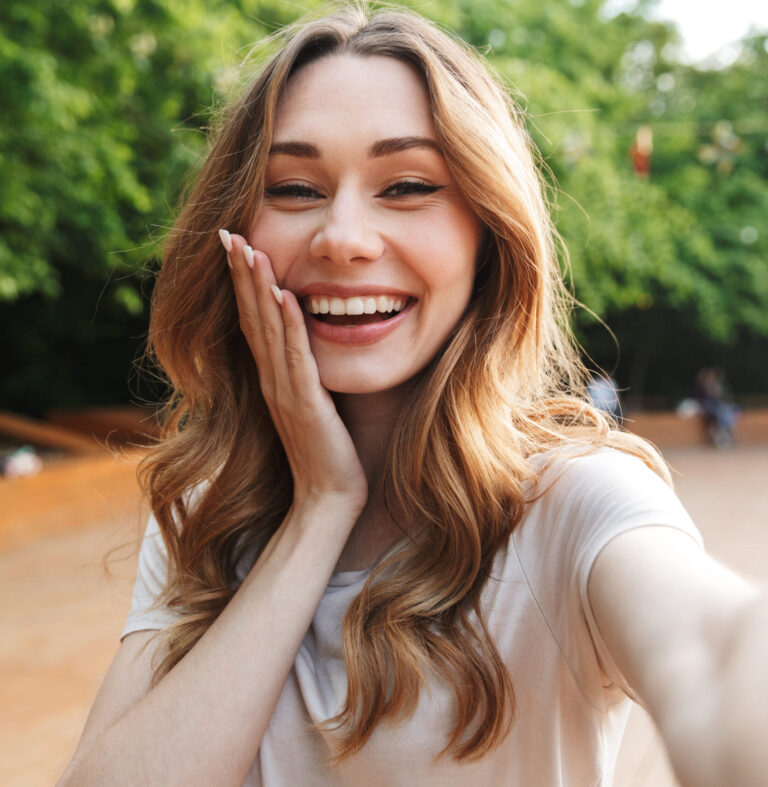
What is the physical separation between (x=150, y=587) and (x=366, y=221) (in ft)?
2.73

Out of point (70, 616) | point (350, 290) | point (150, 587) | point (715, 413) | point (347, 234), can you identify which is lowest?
point (715, 413)

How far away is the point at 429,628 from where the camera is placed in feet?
4.31

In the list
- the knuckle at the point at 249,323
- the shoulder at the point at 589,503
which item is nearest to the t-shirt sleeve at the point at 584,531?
the shoulder at the point at 589,503

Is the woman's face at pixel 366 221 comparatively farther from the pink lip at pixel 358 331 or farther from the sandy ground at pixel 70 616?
the sandy ground at pixel 70 616

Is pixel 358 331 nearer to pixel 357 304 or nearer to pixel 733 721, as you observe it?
pixel 357 304

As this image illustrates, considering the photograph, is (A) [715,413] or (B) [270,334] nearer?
(B) [270,334]

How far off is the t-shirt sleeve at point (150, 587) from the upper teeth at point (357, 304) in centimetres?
62

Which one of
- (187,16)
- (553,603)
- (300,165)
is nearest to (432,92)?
(300,165)

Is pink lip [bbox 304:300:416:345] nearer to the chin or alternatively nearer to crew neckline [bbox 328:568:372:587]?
the chin

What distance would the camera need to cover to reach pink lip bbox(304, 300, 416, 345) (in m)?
1.45

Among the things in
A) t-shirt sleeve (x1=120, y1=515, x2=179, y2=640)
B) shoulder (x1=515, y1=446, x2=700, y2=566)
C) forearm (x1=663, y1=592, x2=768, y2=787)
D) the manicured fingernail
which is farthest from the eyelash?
forearm (x1=663, y1=592, x2=768, y2=787)

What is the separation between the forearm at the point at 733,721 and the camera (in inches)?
29.5

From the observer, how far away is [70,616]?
6.31m

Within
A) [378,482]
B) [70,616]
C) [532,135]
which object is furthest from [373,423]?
[532,135]
